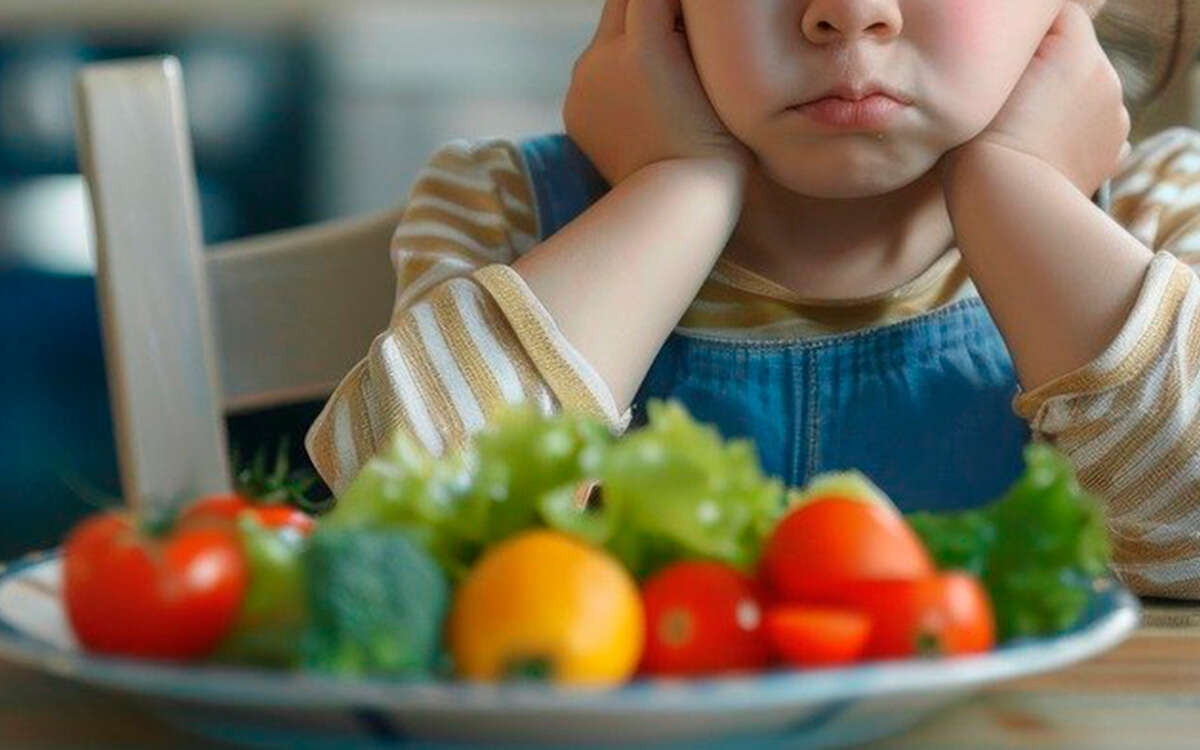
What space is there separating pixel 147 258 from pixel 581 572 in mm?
355

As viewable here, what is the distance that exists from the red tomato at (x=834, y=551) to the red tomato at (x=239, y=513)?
16 cm

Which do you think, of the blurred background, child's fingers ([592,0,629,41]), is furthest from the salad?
the blurred background

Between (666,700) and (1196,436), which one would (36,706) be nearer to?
(666,700)

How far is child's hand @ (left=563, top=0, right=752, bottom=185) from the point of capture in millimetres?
1254

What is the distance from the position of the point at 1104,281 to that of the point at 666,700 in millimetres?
684

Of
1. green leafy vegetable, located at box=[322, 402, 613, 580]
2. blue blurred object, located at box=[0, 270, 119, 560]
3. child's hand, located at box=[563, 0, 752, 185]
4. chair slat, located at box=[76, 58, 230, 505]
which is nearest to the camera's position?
green leafy vegetable, located at box=[322, 402, 613, 580]

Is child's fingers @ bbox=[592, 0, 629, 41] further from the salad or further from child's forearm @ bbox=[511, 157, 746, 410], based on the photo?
the salad

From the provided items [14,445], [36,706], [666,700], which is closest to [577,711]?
[666,700]

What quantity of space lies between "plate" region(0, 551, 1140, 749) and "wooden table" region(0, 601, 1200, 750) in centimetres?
2

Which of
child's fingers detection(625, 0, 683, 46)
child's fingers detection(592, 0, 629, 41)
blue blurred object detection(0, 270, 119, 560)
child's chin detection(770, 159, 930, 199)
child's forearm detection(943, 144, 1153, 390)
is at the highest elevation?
child's fingers detection(625, 0, 683, 46)

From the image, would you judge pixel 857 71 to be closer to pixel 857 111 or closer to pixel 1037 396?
pixel 857 111

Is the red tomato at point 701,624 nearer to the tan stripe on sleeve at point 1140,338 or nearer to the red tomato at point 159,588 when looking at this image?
the red tomato at point 159,588

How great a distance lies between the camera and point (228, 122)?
11.3ft

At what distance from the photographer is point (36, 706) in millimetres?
702
